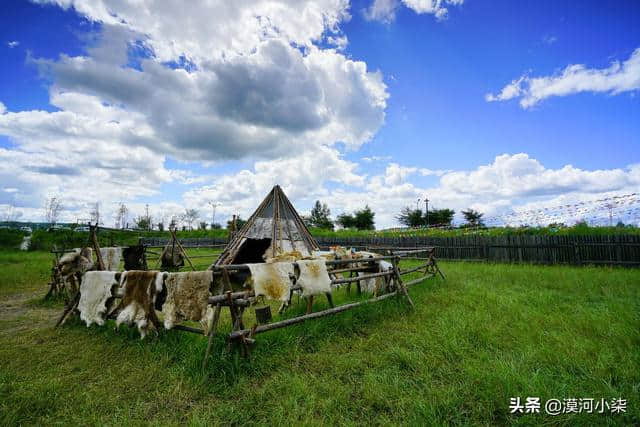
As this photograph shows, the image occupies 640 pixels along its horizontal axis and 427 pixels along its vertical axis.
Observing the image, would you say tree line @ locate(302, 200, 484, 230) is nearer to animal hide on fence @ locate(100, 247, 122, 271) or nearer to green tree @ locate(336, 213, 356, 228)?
green tree @ locate(336, 213, 356, 228)

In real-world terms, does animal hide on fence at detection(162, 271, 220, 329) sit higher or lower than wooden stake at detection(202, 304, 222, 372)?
higher

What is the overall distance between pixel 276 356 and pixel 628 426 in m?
3.30

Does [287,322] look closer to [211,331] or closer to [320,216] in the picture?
[211,331]

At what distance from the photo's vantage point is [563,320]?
15.1 ft

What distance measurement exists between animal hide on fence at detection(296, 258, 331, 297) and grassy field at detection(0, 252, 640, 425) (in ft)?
1.77

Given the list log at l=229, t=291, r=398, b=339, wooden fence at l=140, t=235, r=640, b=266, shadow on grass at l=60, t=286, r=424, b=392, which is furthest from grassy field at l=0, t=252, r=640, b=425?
wooden fence at l=140, t=235, r=640, b=266

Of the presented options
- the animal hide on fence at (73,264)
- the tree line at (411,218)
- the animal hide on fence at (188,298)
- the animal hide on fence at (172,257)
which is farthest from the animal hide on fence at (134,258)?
the tree line at (411,218)

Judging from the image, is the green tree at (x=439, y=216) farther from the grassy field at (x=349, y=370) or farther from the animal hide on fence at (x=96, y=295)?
the animal hide on fence at (x=96, y=295)

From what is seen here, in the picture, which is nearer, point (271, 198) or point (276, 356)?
point (276, 356)

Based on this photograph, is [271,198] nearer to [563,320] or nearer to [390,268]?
[390,268]

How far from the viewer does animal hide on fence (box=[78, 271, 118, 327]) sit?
4.39 meters

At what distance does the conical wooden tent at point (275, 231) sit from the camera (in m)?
9.01

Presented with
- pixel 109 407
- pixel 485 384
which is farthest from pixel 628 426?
pixel 109 407

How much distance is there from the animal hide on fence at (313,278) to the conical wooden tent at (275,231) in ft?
14.0
